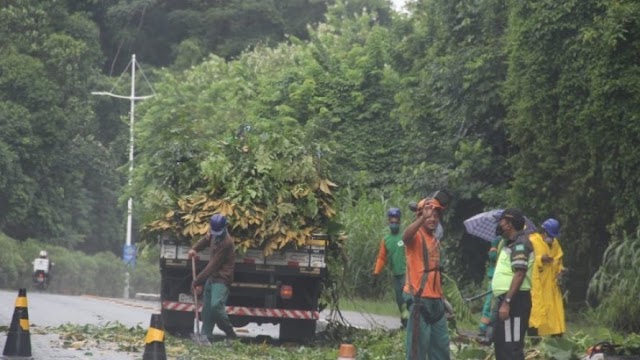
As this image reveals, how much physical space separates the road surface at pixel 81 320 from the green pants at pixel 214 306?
1.45 metres

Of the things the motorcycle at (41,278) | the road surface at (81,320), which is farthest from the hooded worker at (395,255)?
the motorcycle at (41,278)

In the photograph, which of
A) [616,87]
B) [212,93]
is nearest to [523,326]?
[616,87]

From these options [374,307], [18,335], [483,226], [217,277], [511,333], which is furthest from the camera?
[374,307]

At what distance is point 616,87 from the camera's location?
2012 cm

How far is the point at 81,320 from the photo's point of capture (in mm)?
21312

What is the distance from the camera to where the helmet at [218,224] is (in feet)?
53.1

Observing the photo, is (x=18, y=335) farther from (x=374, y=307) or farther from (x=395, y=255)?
(x=374, y=307)

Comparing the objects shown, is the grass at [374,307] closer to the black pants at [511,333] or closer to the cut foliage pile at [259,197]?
the cut foliage pile at [259,197]

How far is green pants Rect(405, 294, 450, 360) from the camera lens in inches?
464

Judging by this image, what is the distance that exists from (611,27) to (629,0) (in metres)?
0.52

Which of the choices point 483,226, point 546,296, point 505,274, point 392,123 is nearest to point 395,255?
point 483,226

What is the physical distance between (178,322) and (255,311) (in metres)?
1.22

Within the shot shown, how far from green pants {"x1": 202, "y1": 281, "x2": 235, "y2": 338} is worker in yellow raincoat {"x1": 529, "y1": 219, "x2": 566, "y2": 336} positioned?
3967 millimetres

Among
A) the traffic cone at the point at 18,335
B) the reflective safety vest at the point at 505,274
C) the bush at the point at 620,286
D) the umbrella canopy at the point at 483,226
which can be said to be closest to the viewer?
the reflective safety vest at the point at 505,274
